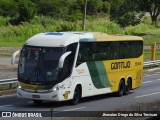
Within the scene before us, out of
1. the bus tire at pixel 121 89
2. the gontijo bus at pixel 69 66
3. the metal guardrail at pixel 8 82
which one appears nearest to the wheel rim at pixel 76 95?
the gontijo bus at pixel 69 66

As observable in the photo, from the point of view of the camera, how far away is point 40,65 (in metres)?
20.4

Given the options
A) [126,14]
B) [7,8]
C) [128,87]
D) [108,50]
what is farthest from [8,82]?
[7,8]

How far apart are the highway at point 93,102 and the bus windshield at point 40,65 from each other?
1.15 m

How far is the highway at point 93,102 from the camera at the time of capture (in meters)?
20.1

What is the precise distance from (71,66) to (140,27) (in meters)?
64.7

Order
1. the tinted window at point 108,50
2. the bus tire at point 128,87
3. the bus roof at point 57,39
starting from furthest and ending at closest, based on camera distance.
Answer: the bus tire at point 128,87
the tinted window at point 108,50
the bus roof at point 57,39

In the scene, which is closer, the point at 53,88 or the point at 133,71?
the point at 53,88

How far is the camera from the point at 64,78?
20562 mm

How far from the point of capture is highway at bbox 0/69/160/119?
20.1 meters

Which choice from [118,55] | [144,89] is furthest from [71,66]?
[144,89]

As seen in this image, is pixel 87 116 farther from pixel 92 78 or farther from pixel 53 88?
pixel 92 78

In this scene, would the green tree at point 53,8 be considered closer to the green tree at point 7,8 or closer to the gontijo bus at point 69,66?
the green tree at point 7,8

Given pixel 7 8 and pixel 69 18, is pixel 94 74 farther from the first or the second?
pixel 7 8

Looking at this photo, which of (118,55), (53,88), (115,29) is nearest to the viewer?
(53,88)
